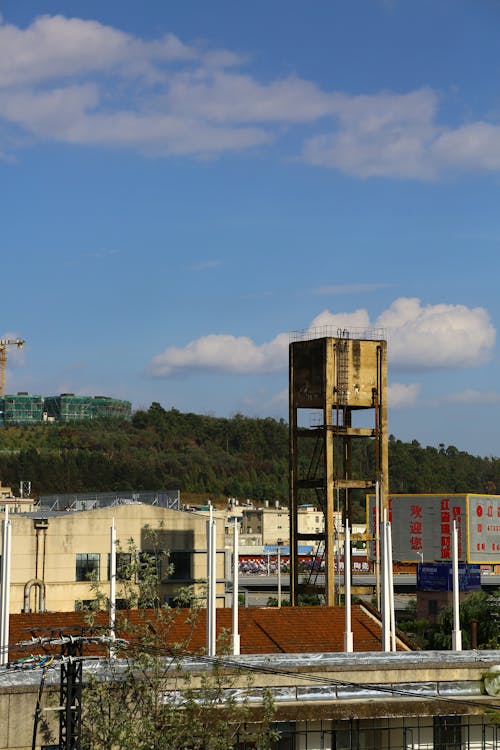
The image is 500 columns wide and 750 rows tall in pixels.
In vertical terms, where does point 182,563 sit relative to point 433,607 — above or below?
above

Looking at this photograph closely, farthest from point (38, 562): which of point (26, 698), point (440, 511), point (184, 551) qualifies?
point (440, 511)

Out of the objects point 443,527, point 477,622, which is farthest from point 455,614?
point 443,527

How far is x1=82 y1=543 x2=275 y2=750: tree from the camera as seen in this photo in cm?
2844

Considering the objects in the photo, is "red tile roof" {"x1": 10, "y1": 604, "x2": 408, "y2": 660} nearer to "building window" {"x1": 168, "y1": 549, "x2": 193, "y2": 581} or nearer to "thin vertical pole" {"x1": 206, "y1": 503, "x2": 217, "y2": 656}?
"thin vertical pole" {"x1": 206, "y1": 503, "x2": 217, "y2": 656}

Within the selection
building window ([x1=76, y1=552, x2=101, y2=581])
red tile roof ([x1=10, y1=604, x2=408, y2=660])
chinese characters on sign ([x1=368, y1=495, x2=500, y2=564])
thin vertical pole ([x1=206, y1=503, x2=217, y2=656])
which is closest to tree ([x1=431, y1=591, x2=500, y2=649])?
building window ([x1=76, y1=552, x2=101, y2=581])

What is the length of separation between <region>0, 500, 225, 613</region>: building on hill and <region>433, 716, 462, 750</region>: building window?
29659mm

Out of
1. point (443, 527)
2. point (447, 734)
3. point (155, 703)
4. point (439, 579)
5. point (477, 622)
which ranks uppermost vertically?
point (443, 527)

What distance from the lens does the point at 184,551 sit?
69.8m

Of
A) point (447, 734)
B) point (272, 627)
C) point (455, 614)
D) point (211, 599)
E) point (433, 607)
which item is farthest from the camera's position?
point (433, 607)

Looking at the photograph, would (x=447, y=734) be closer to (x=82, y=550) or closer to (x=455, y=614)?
(x=455, y=614)

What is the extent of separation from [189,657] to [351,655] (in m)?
7.47

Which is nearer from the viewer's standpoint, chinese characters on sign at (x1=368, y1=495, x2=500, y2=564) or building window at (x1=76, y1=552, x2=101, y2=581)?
building window at (x1=76, y1=552, x2=101, y2=581)

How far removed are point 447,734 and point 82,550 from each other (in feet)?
117

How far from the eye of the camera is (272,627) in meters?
48.4
